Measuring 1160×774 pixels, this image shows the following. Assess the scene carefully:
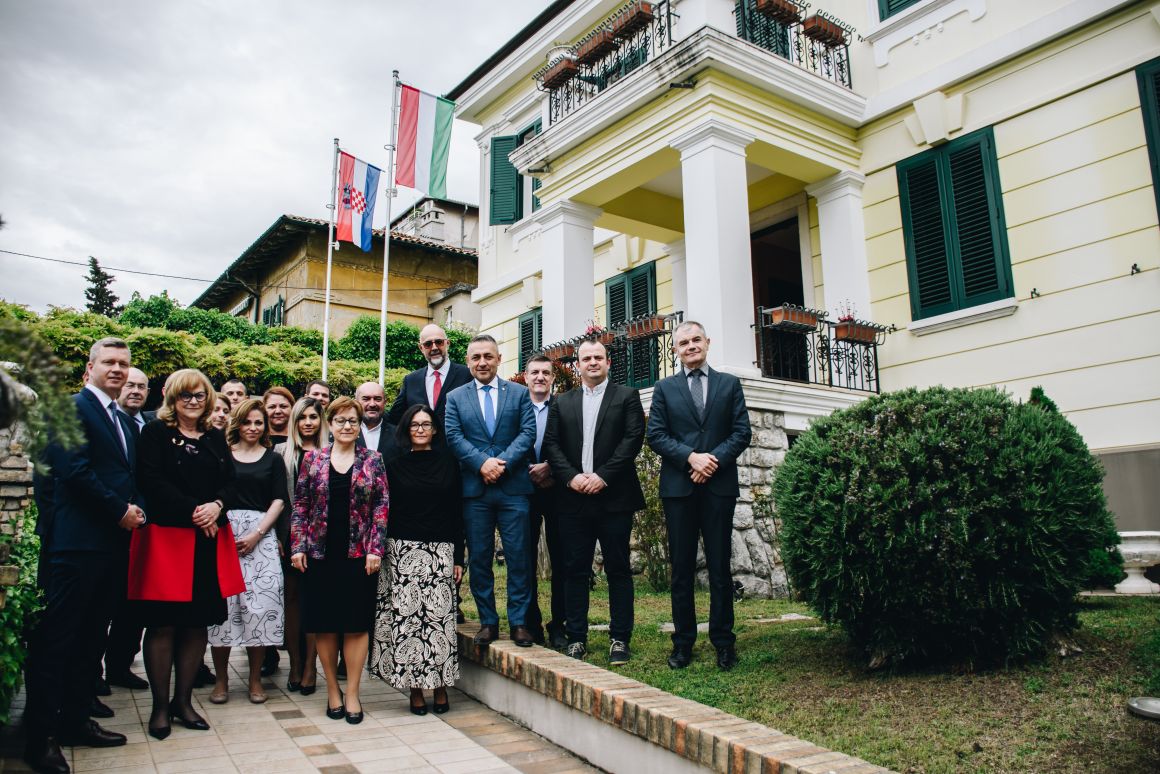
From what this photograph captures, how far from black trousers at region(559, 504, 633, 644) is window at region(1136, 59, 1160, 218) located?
254 inches

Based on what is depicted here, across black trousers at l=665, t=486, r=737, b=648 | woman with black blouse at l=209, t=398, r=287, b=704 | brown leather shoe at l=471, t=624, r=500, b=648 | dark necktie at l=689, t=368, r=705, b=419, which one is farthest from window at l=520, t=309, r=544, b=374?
black trousers at l=665, t=486, r=737, b=648

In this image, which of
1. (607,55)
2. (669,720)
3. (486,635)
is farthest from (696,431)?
(607,55)

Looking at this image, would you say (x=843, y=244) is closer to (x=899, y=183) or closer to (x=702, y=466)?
(x=899, y=183)

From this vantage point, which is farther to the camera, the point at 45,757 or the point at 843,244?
the point at 843,244

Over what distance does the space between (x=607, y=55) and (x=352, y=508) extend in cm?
860

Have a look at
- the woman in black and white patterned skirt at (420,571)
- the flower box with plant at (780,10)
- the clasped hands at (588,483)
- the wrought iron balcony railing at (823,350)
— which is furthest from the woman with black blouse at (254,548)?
the flower box with plant at (780,10)

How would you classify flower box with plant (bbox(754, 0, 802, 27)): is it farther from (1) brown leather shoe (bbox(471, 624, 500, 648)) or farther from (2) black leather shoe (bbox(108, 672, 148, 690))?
(2) black leather shoe (bbox(108, 672, 148, 690))

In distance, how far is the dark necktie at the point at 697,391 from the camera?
16.5ft

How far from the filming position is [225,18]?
940cm

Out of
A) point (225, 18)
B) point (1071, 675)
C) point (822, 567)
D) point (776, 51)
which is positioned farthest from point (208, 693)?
point (776, 51)

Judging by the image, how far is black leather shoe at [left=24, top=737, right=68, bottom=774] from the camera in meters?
3.45

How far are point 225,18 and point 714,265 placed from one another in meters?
6.39

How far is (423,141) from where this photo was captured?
1539 cm

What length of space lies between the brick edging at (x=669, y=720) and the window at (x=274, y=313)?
82.7ft
